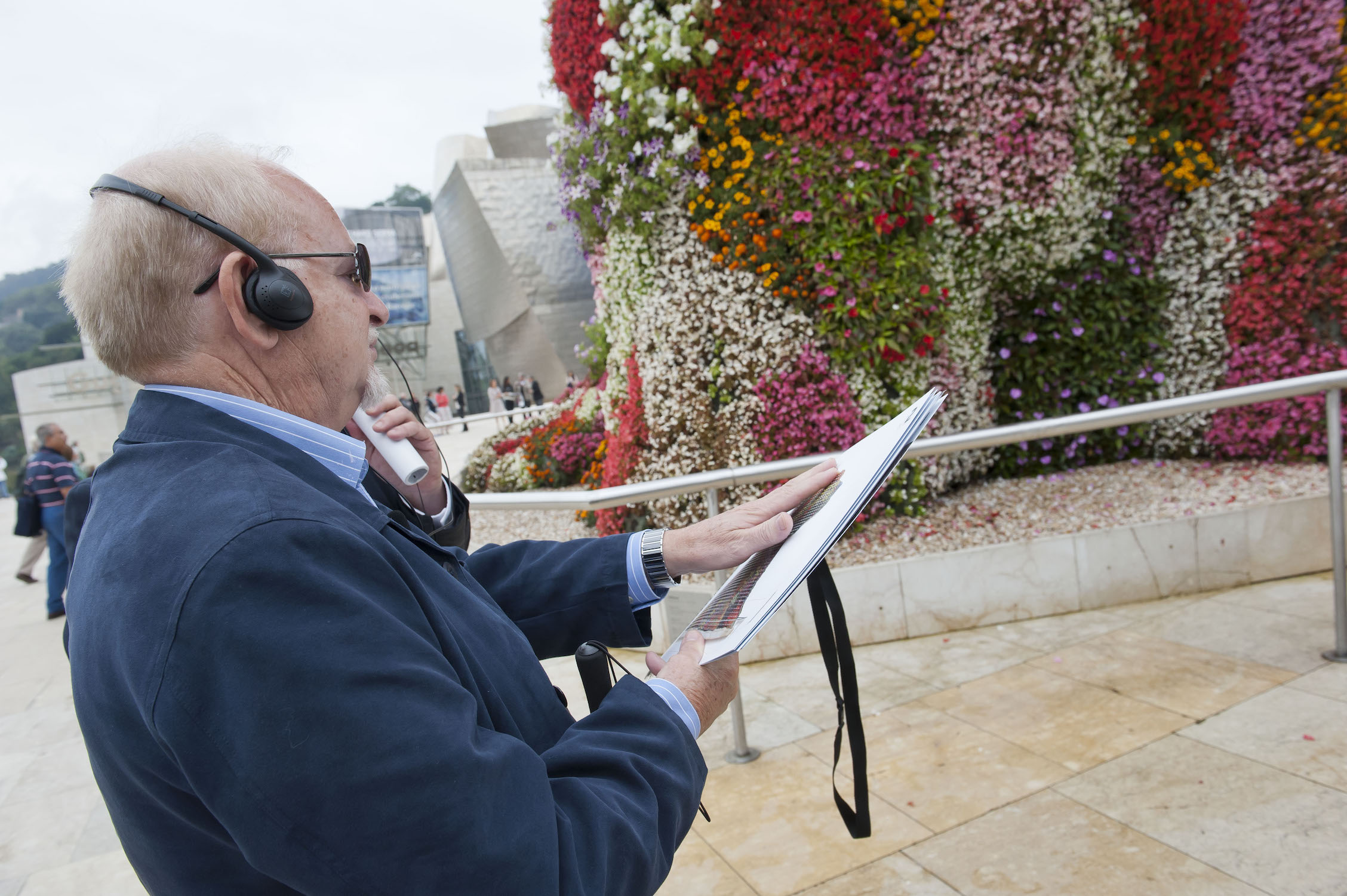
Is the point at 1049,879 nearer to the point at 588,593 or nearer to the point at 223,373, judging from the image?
the point at 588,593

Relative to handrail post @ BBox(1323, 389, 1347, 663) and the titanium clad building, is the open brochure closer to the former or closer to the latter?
handrail post @ BBox(1323, 389, 1347, 663)

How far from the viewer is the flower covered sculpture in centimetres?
427

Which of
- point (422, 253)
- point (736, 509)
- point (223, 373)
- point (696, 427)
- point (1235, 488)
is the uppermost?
point (422, 253)

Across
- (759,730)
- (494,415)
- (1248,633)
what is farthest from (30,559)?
(1248,633)

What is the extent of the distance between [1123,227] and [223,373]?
18.4ft

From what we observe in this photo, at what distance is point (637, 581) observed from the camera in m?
1.35

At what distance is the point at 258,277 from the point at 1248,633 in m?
3.91

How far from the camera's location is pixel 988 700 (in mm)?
3041

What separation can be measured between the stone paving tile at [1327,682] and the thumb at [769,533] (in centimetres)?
261

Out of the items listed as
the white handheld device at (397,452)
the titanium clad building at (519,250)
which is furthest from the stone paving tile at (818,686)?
the titanium clad building at (519,250)

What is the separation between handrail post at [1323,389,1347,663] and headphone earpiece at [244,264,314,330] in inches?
135

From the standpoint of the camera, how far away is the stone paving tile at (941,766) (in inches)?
94.3

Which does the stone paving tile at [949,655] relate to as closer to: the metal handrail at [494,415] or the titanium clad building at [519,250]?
the metal handrail at [494,415]

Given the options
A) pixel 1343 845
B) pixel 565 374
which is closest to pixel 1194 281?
pixel 1343 845
